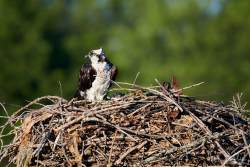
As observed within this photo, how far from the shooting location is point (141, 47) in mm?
40094

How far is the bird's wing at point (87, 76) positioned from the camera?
9633 millimetres

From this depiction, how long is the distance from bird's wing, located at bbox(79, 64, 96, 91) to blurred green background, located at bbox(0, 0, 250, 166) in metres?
19.7

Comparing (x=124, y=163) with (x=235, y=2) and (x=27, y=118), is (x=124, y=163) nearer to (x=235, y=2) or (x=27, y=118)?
(x=27, y=118)

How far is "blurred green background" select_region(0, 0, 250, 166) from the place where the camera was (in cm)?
3316

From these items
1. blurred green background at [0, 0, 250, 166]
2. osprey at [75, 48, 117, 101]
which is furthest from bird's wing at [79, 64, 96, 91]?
blurred green background at [0, 0, 250, 166]

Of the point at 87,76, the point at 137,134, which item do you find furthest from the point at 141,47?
the point at 137,134

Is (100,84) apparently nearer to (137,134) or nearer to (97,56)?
(97,56)

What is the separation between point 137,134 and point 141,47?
32709 millimetres

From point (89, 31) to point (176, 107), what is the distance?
35.3 metres

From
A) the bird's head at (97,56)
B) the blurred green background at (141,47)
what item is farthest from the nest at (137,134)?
the blurred green background at (141,47)

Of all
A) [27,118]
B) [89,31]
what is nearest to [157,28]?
[89,31]

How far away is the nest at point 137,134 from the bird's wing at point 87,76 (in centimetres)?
184

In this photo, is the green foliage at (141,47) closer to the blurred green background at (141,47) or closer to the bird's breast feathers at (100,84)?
the blurred green background at (141,47)

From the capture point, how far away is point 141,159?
7434 millimetres
